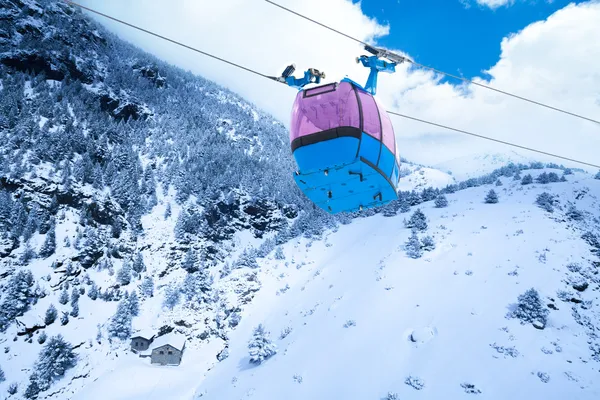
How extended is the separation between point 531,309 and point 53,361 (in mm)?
39360

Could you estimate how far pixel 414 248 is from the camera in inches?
1262

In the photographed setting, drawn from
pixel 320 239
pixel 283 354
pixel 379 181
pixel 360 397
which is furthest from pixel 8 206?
pixel 379 181

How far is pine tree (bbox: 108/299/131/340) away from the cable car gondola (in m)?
39.2

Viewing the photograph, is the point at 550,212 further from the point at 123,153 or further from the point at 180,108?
the point at 180,108

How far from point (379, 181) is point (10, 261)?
45.1 meters

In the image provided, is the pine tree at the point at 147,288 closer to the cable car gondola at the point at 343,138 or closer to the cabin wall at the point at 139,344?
the cabin wall at the point at 139,344

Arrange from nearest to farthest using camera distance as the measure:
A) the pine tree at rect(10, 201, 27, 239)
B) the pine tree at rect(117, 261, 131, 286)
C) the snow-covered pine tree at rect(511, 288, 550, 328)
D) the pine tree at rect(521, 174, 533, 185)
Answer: the snow-covered pine tree at rect(511, 288, 550, 328), the pine tree at rect(10, 201, 27, 239), the pine tree at rect(117, 261, 131, 286), the pine tree at rect(521, 174, 533, 185)

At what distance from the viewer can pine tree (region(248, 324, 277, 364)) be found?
26766mm

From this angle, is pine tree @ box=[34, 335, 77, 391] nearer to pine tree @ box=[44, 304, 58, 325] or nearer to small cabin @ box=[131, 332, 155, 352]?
pine tree @ box=[44, 304, 58, 325]

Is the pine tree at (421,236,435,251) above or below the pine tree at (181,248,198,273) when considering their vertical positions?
above

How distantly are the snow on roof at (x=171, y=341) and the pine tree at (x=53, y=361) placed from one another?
7.64 meters

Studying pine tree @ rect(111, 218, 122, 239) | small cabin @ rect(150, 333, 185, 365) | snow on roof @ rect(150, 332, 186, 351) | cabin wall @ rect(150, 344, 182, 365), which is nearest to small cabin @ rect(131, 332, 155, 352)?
snow on roof @ rect(150, 332, 186, 351)

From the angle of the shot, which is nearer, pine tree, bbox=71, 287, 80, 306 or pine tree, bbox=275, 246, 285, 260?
pine tree, bbox=71, 287, 80, 306

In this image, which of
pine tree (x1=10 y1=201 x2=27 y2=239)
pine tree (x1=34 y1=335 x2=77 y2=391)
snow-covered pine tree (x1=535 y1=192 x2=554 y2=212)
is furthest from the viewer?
pine tree (x1=10 y1=201 x2=27 y2=239)
